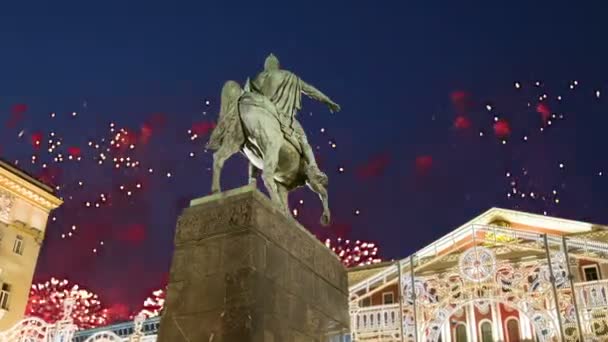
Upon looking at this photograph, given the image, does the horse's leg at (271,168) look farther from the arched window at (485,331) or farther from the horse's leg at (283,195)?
the arched window at (485,331)

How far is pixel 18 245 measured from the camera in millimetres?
31984

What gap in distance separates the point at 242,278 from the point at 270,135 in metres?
2.40

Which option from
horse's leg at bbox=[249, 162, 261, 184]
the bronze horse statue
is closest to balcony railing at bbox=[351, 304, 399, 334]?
the bronze horse statue

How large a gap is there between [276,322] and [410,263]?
12420mm

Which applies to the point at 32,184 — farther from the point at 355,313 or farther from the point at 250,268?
the point at 250,268

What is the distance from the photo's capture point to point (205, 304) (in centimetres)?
692

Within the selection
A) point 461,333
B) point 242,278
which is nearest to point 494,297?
point 242,278

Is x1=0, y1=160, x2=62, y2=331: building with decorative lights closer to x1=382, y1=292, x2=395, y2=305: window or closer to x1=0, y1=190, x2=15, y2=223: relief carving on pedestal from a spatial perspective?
x1=0, y1=190, x2=15, y2=223: relief carving on pedestal

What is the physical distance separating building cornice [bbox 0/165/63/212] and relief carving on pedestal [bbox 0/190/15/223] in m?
0.30

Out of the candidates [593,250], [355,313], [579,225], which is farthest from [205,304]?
[579,225]

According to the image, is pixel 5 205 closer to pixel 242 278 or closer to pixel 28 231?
pixel 28 231

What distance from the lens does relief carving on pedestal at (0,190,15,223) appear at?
30938 millimetres

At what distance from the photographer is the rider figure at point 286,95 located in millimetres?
9359

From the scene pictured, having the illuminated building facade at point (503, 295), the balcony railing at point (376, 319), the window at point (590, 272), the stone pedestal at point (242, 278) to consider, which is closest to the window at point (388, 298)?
the window at point (590, 272)
